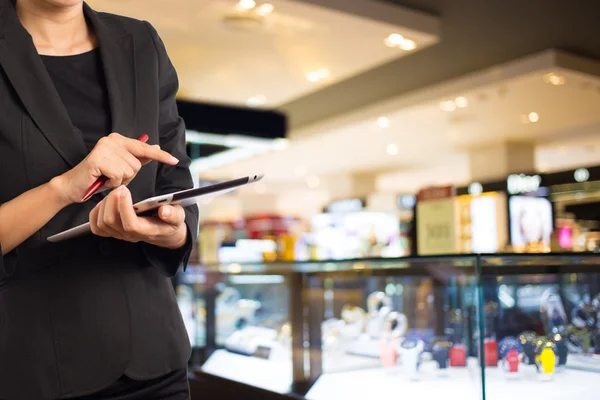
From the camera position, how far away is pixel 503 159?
1188 cm

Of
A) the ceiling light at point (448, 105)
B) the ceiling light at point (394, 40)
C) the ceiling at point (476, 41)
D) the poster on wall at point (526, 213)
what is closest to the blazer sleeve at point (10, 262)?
the ceiling at point (476, 41)

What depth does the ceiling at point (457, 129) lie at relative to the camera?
7688 millimetres

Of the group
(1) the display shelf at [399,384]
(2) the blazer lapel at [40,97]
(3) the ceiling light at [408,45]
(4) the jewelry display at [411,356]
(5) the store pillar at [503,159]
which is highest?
(3) the ceiling light at [408,45]

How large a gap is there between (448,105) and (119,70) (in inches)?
336

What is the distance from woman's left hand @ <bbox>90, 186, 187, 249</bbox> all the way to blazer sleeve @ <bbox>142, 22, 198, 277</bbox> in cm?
6

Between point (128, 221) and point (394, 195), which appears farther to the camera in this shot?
point (394, 195)

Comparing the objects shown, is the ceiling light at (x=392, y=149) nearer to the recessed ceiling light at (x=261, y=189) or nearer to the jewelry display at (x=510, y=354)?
the recessed ceiling light at (x=261, y=189)

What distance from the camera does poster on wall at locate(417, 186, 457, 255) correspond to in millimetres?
3463

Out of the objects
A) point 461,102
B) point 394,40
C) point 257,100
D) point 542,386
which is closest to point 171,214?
point 542,386

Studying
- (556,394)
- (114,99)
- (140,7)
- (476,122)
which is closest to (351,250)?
(476,122)

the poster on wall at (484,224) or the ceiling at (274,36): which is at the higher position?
the ceiling at (274,36)

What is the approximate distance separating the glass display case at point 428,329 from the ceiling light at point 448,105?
6.28 meters

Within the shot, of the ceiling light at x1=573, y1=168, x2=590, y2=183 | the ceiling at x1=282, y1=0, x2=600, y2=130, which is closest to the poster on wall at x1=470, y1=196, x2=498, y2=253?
the ceiling light at x1=573, y1=168, x2=590, y2=183

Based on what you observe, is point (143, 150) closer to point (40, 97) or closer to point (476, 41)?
point (40, 97)
